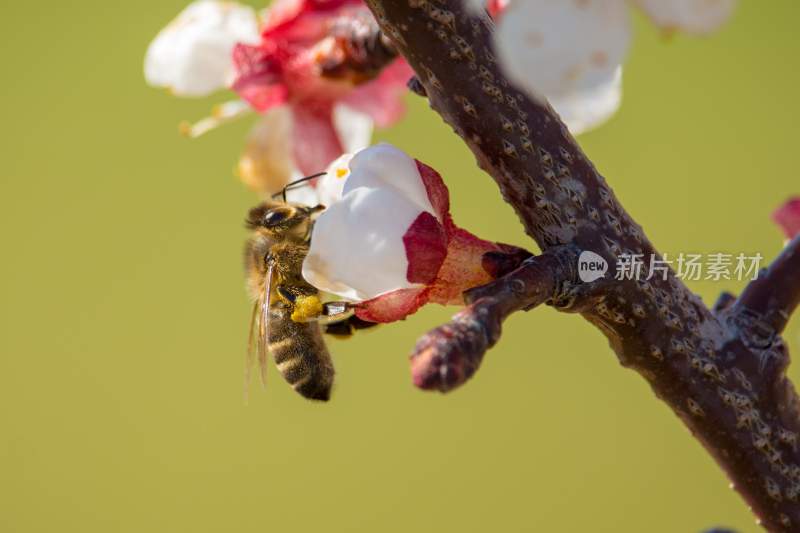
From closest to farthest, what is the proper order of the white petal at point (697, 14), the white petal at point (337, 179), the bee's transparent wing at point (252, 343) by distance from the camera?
the white petal at point (697, 14) < the white petal at point (337, 179) < the bee's transparent wing at point (252, 343)

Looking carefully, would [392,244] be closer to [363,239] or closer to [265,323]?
[363,239]

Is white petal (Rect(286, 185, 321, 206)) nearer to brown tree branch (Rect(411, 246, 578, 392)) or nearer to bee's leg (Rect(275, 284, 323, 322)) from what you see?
bee's leg (Rect(275, 284, 323, 322))

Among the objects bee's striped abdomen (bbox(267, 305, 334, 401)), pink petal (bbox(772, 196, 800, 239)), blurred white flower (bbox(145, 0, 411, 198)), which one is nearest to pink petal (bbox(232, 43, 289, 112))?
blurred white flower (bbox(145, 0, 411, 198))

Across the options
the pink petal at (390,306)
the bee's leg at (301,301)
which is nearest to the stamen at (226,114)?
the bee's leg at (301,301)

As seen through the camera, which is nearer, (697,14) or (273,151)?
(697,14)

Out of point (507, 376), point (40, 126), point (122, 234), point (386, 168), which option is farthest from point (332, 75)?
point (40, 126)

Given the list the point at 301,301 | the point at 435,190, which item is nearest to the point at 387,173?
the point at 435,190

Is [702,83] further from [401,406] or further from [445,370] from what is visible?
[445,370]

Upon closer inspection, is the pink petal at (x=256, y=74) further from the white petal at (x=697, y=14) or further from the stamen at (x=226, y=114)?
the white petal at (x=697, y=14)
